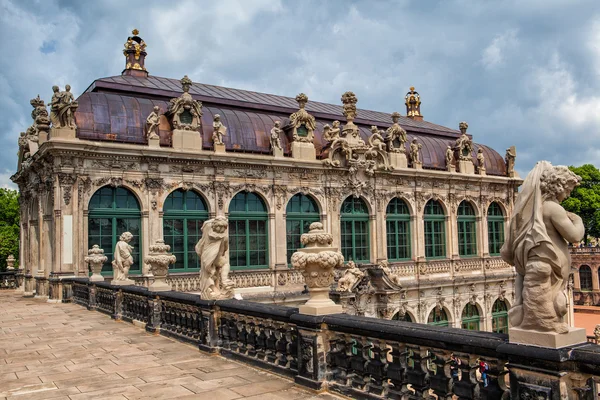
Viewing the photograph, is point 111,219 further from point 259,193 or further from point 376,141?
point 376,141

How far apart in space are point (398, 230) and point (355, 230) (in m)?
2.94

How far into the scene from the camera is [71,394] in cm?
688

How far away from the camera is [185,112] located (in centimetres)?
2341

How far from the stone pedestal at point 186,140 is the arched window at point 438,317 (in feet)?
47.3

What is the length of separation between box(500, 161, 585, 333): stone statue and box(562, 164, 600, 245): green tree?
204 feet

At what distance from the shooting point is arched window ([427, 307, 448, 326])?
28.2 meters

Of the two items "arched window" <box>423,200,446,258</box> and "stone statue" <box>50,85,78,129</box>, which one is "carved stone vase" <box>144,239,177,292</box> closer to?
"stone statue" <box>50,85,78,129</box>

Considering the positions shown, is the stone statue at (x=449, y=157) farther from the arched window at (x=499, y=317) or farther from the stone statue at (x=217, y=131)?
the stone statue at (x=217, y=131)

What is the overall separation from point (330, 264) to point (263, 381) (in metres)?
Result: 1.78

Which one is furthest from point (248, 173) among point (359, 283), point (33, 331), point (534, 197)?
point (534, 197)

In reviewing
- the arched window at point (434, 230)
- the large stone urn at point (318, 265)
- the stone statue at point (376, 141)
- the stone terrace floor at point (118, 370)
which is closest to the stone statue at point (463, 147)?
the arched window at point (434, 230)

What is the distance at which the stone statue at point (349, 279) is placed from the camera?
922 inches

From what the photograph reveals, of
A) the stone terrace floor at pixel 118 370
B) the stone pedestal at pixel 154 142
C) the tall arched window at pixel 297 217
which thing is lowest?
the stone terrace floor at pixel 118 370

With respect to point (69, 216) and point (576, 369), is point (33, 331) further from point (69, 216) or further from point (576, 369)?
point (576, 369)
